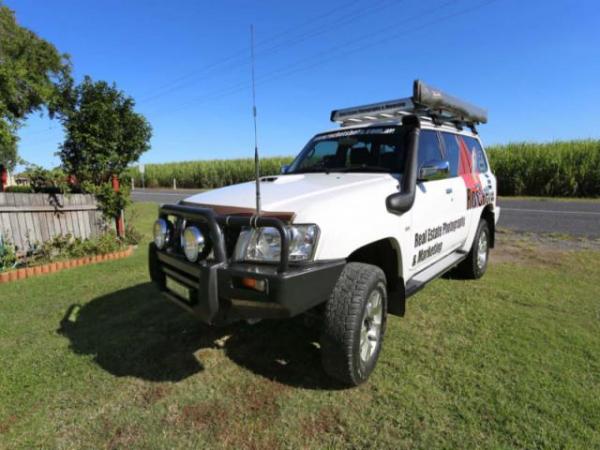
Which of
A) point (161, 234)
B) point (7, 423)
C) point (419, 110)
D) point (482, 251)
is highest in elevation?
point (419, 110)

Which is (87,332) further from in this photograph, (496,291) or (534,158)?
(534,158)

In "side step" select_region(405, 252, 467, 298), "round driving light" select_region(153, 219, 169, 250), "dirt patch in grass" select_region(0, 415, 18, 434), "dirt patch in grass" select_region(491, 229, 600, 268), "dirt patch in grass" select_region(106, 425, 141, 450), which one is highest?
"round driving light" select_region(153, 219, 169, 250)

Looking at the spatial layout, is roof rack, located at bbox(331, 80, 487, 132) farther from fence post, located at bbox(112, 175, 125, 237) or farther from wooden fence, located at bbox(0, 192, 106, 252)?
wooden fence, located at bbox(0, 192, 106, 252)

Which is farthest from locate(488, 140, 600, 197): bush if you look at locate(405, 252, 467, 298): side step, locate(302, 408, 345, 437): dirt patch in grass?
locate(302, 408, 345, 437): dirt patch in grass

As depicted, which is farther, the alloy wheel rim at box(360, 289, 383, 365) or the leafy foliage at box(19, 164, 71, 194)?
the leafy foliage at box(19, 164, 71, 194)

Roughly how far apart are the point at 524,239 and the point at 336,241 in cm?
710

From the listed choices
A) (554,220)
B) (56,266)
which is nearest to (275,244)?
(56,266)

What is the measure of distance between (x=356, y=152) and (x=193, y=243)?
200 centimetres

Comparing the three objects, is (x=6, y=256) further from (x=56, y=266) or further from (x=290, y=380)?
(x=290, y=380)

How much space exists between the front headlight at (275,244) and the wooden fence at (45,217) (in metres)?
5.35

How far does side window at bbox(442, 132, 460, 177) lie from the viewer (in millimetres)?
4299

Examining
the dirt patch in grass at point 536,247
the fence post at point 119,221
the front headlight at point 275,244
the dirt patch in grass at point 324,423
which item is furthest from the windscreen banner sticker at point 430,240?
the fence post at point 119,221

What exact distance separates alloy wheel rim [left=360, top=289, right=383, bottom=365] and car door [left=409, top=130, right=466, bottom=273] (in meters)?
0.66

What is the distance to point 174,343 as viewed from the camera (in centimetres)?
339
